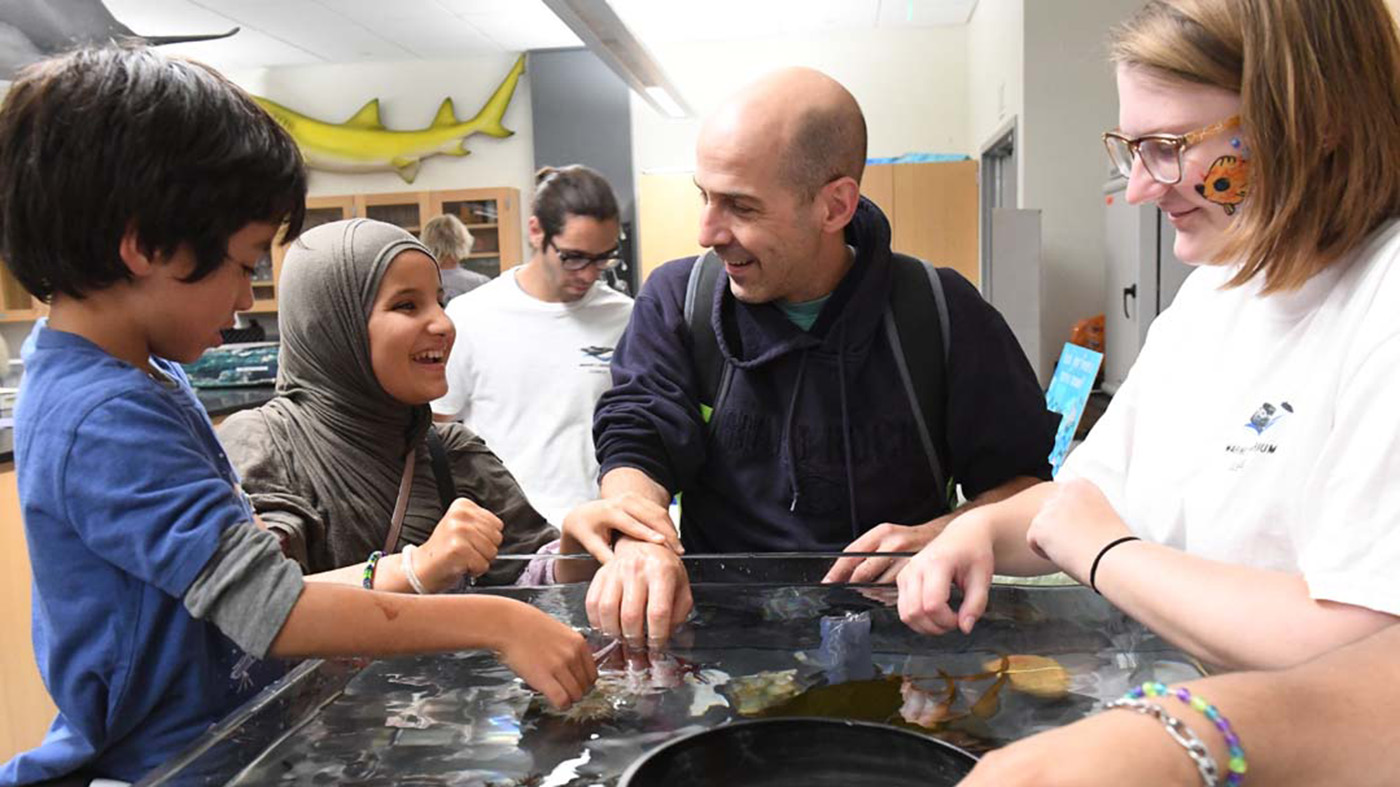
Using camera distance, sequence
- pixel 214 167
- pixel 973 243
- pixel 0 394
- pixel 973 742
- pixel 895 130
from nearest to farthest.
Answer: pixel 973 742
pixel 214 167
pixel 0 394
pixel 973 243
pixel 895 130

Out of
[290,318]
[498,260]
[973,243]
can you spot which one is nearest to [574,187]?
[290,318]

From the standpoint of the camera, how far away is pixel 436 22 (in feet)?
23.5

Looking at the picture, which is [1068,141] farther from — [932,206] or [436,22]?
[436,22]

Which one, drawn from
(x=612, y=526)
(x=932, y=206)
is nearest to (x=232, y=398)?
(x=612, y=526)

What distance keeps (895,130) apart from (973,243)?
5.09ft

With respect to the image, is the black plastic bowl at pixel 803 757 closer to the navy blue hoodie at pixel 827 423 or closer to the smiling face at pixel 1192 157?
the smiling face at pixel 1192 157

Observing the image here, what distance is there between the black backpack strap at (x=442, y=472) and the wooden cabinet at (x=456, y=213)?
6.19m

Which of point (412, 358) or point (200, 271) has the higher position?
point (200, 271)

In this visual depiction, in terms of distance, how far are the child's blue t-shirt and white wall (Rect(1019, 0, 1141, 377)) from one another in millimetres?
4847

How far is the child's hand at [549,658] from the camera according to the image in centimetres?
95

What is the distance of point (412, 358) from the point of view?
176 cm

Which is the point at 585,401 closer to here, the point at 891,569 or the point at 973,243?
the point at 891,569

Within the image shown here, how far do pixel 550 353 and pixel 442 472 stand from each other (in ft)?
4.78

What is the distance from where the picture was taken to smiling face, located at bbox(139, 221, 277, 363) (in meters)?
1.06
